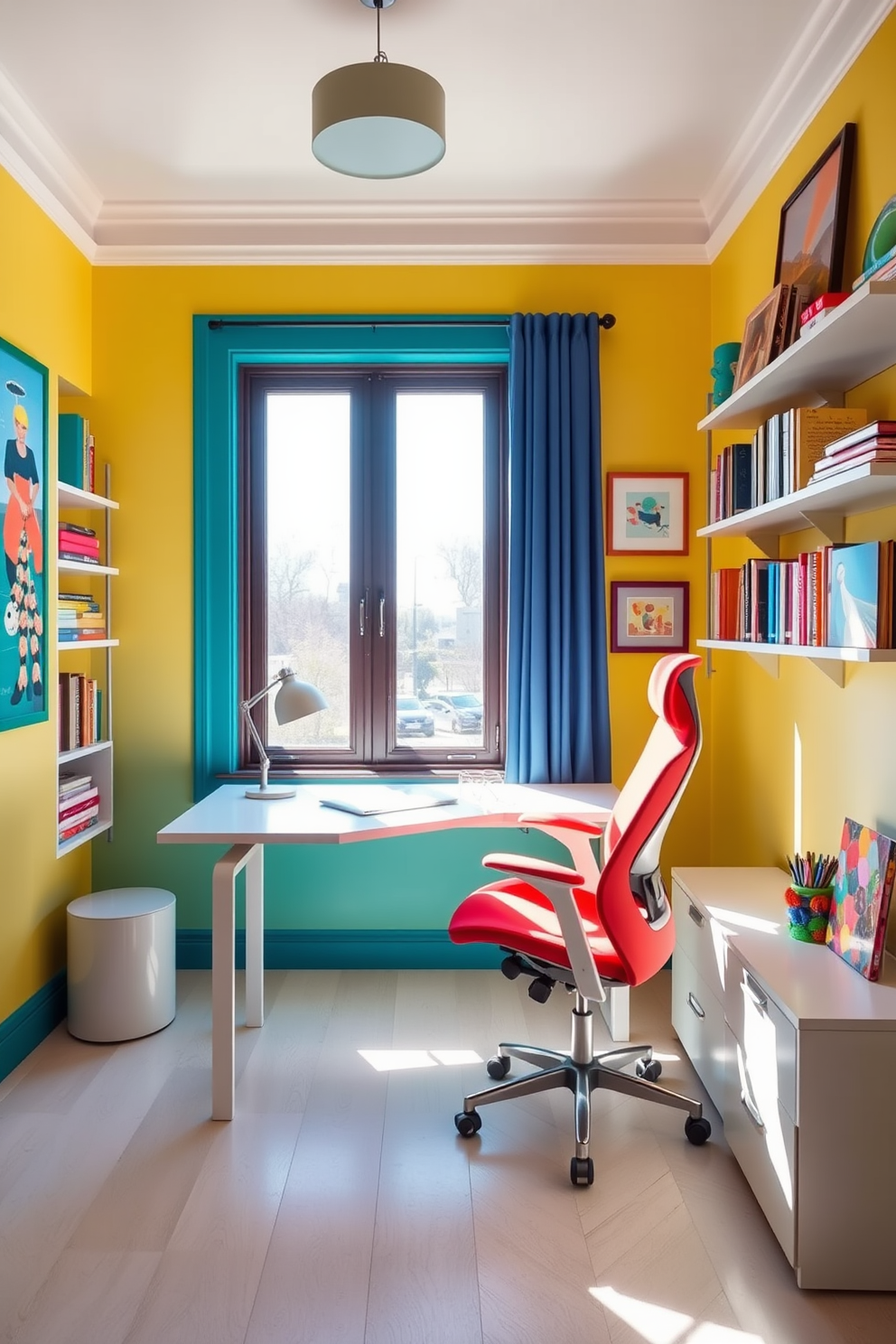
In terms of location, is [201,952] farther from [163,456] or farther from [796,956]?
[796,956]

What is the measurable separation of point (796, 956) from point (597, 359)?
225 cm

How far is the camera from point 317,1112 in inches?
97.0

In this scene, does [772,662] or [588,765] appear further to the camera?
[588,765]

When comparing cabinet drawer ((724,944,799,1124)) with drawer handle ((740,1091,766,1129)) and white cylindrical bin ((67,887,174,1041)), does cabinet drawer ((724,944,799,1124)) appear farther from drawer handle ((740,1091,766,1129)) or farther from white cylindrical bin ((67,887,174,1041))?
white cylindrical bin ((67,887,174,1041))

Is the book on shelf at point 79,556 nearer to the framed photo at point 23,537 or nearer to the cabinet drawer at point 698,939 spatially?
the framed photo at point 23,537

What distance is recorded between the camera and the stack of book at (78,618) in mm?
3094

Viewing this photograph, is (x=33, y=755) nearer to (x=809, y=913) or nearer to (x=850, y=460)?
(x=809, y=913)

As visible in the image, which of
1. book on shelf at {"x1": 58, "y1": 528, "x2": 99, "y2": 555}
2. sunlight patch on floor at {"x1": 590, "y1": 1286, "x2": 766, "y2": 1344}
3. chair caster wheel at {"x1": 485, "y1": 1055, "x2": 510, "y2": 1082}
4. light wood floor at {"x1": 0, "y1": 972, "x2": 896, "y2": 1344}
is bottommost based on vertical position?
sunlight patch on floor at {"x1": 590, "y1": 1286, "x2": 766, "y2": 1344}

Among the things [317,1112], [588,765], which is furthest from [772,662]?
[317,1112]

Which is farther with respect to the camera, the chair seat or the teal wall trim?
the teal wall trim

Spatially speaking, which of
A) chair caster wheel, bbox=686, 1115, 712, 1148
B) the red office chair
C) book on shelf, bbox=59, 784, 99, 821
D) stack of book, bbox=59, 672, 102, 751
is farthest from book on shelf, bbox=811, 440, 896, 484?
book on shelf, bbox=59, 784, 99, 821

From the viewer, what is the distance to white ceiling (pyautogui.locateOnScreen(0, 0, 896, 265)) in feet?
7.63

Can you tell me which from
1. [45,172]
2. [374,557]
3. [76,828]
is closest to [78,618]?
[76,828]

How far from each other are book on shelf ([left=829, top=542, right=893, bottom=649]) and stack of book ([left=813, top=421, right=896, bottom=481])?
172 millimetres
